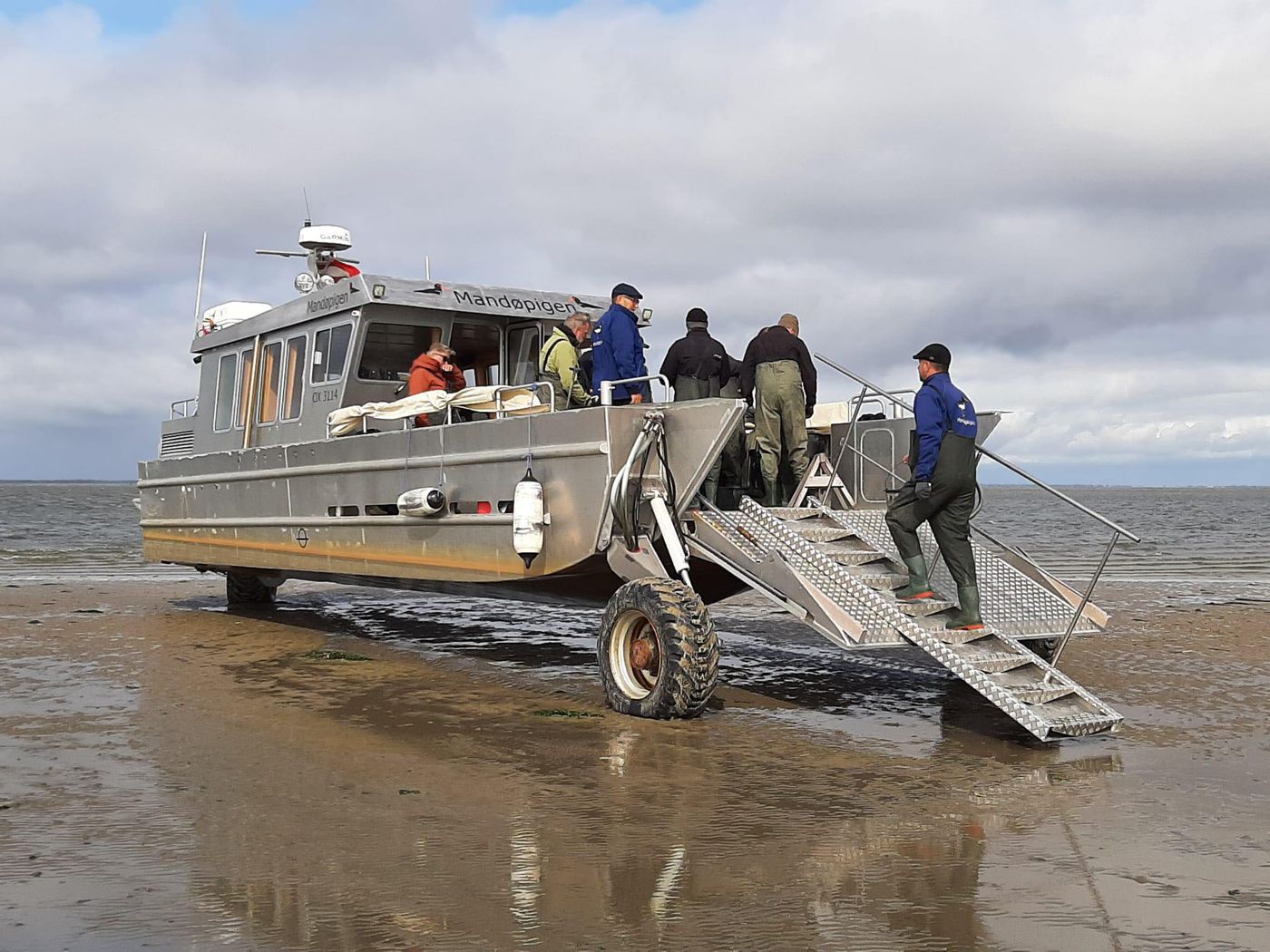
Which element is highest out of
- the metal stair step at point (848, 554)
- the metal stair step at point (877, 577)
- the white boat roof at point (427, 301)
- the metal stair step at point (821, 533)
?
the white boat roof at point (427, 301)

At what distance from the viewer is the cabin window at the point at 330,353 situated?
10961mm

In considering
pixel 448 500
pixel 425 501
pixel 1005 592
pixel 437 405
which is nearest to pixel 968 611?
pixel 1005 592

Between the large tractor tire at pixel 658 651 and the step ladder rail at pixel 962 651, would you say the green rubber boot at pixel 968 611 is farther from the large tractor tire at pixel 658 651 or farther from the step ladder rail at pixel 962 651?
the large tractor tire at pixel 658 651

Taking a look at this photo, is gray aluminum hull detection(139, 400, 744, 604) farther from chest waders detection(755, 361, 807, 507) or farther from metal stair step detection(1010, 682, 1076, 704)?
metal stair step detection(1010, 682, 1076, 704)

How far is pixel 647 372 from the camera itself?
9539 mm

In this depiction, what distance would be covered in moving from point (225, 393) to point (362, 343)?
2906 mm

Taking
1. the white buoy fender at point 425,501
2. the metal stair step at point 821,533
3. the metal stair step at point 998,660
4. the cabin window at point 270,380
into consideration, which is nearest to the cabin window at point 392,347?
the cabin window at point 270,380

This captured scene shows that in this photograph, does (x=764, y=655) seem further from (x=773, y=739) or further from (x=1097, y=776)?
(x=1097, y=776)

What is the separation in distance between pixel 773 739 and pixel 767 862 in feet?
7.86

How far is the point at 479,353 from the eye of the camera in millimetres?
11602

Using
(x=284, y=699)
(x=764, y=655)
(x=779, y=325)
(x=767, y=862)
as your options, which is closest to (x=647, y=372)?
(x=779, y=325)

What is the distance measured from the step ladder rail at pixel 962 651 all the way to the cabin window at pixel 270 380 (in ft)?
18.7

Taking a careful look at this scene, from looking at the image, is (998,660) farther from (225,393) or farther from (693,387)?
(225,393)

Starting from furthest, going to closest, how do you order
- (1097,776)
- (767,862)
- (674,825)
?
(1097,776) < (674,825) < (767,862)
